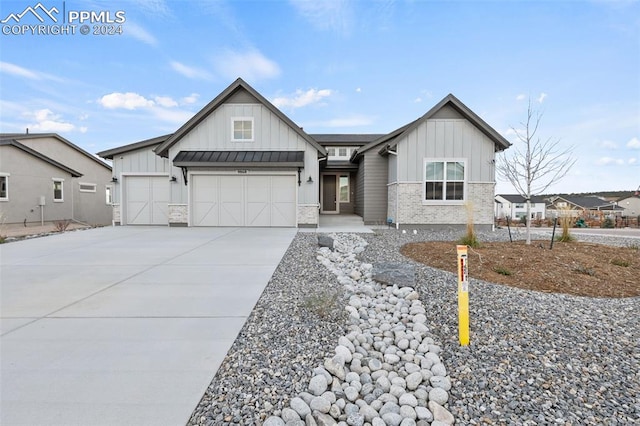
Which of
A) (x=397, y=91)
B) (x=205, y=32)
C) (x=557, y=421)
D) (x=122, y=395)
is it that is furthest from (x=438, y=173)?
(x=122, y=395)

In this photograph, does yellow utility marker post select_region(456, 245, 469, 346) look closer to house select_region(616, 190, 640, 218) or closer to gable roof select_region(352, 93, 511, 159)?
gable roof select_region(352, 93, 511, 159)

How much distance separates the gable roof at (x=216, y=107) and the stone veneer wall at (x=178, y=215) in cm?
238

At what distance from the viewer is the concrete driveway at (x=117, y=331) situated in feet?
7.01

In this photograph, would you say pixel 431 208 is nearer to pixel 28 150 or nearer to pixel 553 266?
pixel 553 266

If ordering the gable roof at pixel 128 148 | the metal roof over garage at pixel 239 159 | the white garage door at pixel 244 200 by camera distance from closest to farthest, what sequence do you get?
1. the metal roof over garage at pixel 239 159
2. the white garage door at pixel 244 200
3. the gable roof at pixel 128 148

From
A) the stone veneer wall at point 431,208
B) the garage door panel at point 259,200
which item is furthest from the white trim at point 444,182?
the garage door panel at point 259,200

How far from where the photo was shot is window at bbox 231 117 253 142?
13.3 metres

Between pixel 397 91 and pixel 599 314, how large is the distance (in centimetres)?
1354

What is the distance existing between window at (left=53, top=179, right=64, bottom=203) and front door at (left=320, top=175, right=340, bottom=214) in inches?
615

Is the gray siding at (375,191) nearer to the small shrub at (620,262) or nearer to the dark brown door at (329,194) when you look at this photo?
the dark brown door at (329,194)

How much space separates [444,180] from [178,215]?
448 inches

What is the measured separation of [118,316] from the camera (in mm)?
3688

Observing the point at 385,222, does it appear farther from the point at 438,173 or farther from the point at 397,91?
the point at 397,91

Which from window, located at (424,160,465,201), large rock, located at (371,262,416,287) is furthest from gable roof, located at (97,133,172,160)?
large rock, located at (371,262,416,287)
